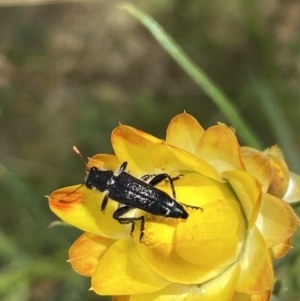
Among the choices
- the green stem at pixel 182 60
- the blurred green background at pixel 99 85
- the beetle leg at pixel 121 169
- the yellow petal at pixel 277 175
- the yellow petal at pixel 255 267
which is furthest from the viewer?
the blurred green background at pixel 99 85

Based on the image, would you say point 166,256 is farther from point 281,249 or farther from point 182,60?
point 182,60

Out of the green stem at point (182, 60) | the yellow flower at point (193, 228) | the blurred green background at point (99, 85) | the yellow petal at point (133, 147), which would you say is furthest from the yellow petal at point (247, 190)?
the blurred green background at point (99, 85)

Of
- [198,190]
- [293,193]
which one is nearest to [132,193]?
[198,190]

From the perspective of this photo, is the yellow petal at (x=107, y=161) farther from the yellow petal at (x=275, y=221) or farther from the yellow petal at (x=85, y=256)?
the yellow petal at (x=275, y=221)

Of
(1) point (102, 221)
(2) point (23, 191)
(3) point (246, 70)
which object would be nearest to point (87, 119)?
(2) point (23, 191)

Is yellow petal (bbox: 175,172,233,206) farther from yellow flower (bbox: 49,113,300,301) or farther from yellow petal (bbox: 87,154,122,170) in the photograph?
yellow petal (bbox: 87,154,122,170)

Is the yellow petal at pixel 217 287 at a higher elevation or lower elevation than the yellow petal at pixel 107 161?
lower

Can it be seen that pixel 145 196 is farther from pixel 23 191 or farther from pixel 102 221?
pixel 23 191

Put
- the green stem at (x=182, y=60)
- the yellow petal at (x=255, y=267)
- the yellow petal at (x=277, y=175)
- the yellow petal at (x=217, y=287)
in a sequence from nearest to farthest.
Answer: the yellow petal at (x=255, y=267), the yellow petal at (x=217, y=287), the yellow petal at (x=277, y=175), the green stem at (x=182, y=60)
